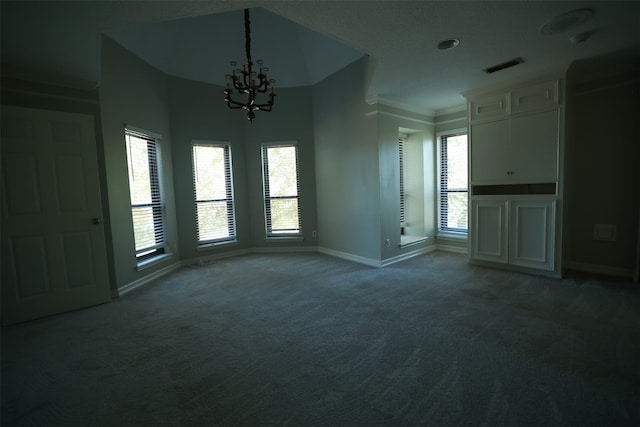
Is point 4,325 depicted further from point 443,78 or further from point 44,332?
point 443,78

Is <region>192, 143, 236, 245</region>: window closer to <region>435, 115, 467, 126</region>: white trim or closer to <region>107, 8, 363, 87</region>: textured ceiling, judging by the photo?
<region>107, 8, 363, 87</region>: textured ceiling

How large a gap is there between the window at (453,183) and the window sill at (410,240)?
0.52 meters

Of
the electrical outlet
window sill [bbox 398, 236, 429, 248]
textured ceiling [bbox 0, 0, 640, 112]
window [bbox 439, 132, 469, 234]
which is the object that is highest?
textured ceiling [bbox 0, 0, 640, 112]

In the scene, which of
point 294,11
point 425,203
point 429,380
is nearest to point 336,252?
point 425,203

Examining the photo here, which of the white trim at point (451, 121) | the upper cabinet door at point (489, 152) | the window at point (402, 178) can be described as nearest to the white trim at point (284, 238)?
the window at point (402, 178)

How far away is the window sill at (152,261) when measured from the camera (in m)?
3.98

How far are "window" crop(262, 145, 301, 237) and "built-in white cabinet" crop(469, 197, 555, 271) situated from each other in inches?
123

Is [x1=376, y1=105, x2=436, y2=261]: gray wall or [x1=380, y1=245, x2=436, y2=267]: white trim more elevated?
[x1=376, y1=105, x2=436, y2=261]: gray wall


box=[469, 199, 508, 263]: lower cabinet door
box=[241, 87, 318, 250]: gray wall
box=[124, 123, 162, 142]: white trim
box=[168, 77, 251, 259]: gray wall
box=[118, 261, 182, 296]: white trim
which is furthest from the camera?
box=[241, 87, 318, 250]: gray wall

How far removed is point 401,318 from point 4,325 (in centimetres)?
392

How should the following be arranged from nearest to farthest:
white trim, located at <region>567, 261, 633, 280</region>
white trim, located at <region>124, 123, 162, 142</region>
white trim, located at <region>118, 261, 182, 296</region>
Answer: white trim, located at <region>567, 261, 633, 280</region>, white trim, located at <region>118, 261, 182, 296</region>, white trim, located at <region>124, 123, 162, 142</region>

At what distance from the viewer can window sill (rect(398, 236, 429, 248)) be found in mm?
4844

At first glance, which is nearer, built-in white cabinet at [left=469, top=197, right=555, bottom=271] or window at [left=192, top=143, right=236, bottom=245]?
built-in white cabinet at [left=469, top=197, right=555, bottom=271]

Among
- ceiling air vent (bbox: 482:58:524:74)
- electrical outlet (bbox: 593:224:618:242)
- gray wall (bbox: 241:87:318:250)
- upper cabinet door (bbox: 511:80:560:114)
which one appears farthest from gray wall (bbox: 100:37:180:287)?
electrical outlet (bbox: 593:224:618:242)
